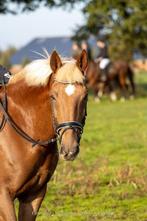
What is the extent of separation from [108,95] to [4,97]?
2353cm

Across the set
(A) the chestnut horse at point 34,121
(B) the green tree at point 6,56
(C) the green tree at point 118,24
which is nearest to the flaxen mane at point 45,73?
(A) the chestnut horse at point 34,121

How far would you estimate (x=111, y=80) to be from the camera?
2759 centimetres

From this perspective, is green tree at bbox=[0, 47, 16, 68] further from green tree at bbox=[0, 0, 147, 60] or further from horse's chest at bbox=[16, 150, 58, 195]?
horse's chest at bbox=[16, 150, 58, 195]

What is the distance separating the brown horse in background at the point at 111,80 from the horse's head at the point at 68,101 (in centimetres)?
2169

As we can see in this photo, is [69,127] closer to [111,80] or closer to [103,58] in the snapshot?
[103,58]

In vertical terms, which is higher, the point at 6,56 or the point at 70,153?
the point at 70,153

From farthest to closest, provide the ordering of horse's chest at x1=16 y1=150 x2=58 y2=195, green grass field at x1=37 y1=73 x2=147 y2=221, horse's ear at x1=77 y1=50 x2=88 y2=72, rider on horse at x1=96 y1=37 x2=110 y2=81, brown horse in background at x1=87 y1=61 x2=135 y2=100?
brown horse in background at x1=87 y1=61 x2=135 y2=100 < rider on horse at x1=96 y1=37 x2=110 y2=81 < green grass field at x1=37 y1=73 x2=147 y2=221 < horse's chest at x1=16 y1=150 x2=58 y2=195 < horse's ear at x1=77 y1=50 x2=88 y2=72

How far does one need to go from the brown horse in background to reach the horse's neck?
839 inches

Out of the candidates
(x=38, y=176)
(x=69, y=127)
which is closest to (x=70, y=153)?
(x=69, y=127)

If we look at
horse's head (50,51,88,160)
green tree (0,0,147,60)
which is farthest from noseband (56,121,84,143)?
green tree (0,0,147,60)

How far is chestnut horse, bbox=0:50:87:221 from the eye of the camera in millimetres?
4816

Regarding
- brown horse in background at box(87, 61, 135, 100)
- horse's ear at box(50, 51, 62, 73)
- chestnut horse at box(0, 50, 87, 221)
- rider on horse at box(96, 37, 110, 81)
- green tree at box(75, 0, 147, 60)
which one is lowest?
green tree at box(75, 0, 147, 60)

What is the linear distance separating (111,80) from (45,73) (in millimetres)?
22663

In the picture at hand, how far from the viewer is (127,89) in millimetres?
28641
